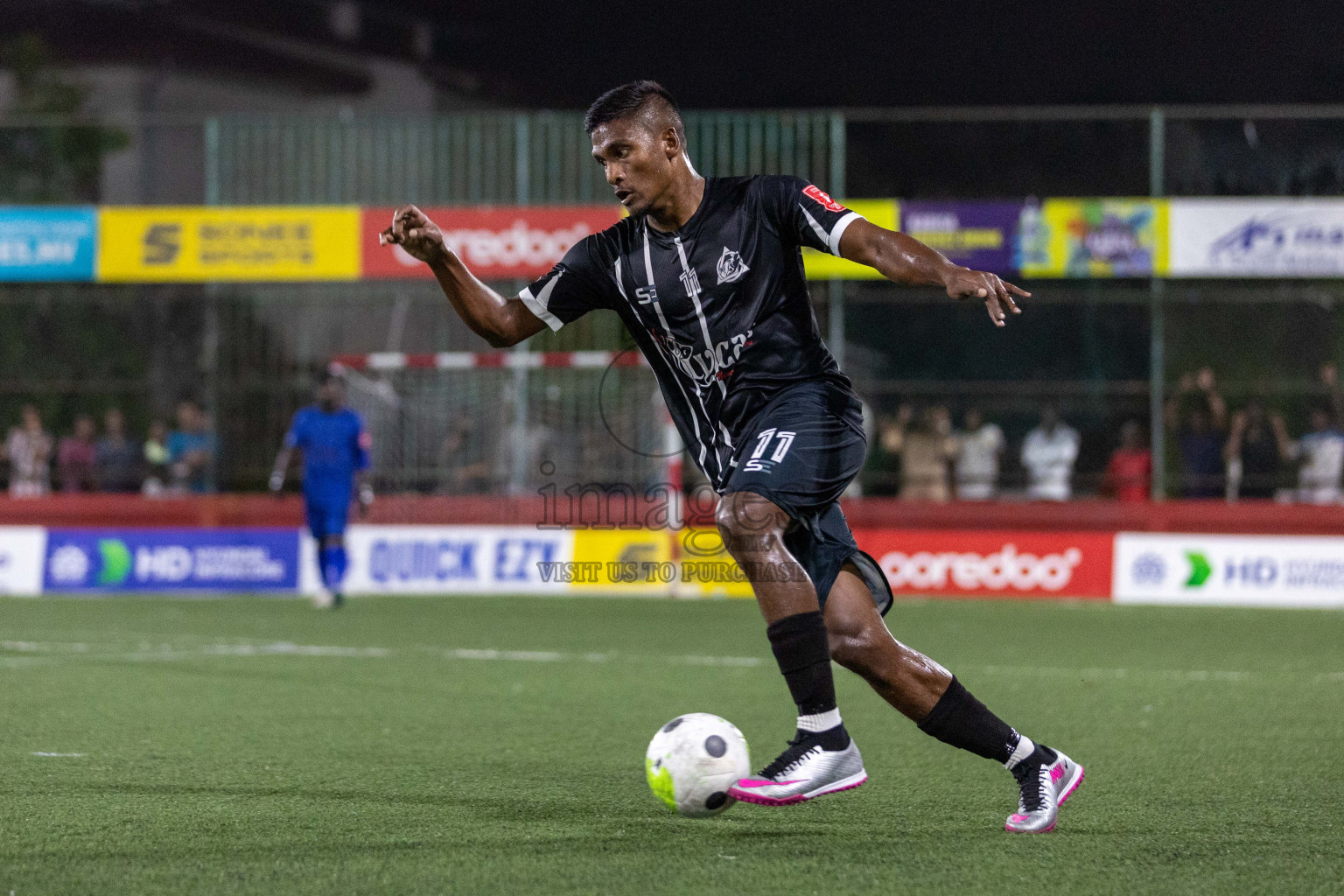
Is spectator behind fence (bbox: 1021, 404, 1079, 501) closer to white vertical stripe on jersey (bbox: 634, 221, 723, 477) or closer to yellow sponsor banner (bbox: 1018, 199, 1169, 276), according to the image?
yellow sponsor banner (bbox: 1018, 199, 1169, 276)

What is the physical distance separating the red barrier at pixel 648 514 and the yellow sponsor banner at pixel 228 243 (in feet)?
8.80

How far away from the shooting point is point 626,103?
4.55 m

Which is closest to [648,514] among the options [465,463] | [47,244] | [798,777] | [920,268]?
[465,463]

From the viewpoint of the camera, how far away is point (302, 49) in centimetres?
3575

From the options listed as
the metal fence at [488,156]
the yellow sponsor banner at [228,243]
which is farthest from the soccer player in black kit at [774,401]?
the yellow sponsor banner at [228,243]

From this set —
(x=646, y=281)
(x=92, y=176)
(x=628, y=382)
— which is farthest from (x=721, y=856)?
(x=92, y=176)

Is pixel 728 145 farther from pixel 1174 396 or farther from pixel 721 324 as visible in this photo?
pixel 721 324

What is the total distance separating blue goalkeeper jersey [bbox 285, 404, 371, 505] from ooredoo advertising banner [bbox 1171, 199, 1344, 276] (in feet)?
29.9

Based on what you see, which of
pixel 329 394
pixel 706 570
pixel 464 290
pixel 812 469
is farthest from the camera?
pixel 706 570

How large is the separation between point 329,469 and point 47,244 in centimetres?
639

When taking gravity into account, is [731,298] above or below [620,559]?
above

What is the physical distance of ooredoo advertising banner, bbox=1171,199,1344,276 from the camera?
54.1 ft

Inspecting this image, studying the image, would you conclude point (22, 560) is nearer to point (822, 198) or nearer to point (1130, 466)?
point (1130, 466)

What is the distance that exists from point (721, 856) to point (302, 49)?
113 ft
